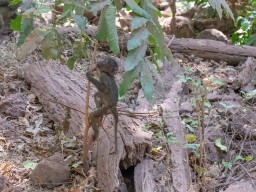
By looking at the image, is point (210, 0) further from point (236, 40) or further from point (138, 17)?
point (236, 40)

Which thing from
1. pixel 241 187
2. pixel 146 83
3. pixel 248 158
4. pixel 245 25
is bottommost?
pixel 241 187

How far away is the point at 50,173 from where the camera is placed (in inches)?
126

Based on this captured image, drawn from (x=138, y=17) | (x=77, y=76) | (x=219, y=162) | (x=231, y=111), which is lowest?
(x=219, y=162)

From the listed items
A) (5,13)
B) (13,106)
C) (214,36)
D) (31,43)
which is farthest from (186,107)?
(5,13)

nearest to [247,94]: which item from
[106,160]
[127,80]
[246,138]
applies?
[246,138]

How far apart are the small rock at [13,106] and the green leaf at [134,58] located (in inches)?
95.4

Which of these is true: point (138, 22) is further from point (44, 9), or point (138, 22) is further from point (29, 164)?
point (29, 164)

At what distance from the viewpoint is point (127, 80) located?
2.10 m

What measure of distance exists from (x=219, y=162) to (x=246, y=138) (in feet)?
1.58

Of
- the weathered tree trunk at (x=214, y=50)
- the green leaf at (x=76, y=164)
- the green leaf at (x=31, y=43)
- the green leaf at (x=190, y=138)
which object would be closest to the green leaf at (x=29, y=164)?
the green leaf at (x=76, y=164)

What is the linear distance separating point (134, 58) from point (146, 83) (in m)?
0.14

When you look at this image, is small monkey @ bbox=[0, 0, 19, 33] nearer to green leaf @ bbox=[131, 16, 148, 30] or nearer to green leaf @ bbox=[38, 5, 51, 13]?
green leaf @ bbox=[38, 5, 51, 13]

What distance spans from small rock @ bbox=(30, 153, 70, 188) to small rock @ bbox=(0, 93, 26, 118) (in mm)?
1077

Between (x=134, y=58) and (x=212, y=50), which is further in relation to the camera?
(x=212, y=50)
